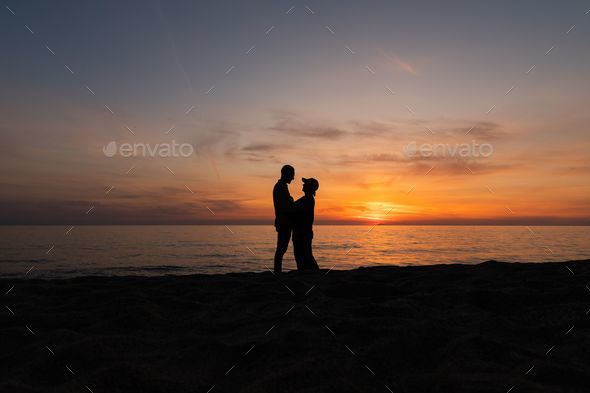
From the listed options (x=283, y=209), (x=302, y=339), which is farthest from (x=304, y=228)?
(x=302, y=339)

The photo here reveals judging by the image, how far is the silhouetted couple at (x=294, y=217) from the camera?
8602 mm

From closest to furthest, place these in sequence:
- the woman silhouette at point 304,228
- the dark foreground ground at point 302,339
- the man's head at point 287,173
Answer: the dark foreground ground at point 302,339 < the man's head at point 287,173 < the woman silhouette at point 304,228

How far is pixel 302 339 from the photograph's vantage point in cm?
339

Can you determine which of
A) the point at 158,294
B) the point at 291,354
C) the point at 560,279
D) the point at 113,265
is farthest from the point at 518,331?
the point at 113,265

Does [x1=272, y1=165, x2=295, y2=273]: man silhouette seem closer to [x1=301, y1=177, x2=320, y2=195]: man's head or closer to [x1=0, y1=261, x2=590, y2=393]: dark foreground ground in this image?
[x1=301, y1=177, x2=320, y2=195]: man's head

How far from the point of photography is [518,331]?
3.66m

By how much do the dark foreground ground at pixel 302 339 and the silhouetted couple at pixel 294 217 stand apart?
3060mm

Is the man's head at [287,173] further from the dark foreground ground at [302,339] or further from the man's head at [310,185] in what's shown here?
the dark foreground ground at [302,339]

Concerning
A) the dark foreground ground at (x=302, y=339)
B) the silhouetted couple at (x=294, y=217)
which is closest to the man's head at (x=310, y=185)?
the silhouetted couple at (x=294, y=217)

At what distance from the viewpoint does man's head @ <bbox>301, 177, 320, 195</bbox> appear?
347 inches

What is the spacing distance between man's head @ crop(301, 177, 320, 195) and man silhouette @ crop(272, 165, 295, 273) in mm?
341

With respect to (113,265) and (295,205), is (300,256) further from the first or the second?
(113,265)

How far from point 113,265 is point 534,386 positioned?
18.8m

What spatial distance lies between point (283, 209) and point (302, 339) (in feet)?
17.6
